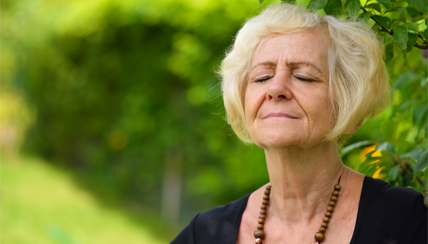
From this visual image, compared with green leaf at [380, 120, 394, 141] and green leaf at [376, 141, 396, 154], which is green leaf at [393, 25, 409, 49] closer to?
green leaf at [376, 141, 396, 154]

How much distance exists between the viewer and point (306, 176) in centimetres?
170

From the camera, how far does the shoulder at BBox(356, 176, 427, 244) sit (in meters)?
1.46

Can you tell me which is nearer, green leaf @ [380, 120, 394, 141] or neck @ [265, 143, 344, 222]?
neck @ [265, 143, 344, 222]

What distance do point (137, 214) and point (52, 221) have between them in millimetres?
1500

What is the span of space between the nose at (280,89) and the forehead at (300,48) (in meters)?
0.07

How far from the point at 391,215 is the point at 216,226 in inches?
28.2

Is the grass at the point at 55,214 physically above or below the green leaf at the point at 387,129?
below

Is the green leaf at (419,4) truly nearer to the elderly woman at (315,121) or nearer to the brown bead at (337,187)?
the elderly woman at (315,121)

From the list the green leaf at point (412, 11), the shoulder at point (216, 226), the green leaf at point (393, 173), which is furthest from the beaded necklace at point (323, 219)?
the green leaf at point (412, 11)

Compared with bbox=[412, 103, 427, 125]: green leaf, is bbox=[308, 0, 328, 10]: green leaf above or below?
above

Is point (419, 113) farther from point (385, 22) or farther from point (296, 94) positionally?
point (296, 94)

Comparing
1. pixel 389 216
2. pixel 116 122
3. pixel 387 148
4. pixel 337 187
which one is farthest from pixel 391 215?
pixel 116 122

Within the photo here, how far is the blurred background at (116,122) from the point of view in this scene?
578 cm

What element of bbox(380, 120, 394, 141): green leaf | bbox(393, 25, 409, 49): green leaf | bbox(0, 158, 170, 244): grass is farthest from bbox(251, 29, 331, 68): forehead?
bbox(0, 158, 170, 244): grass
